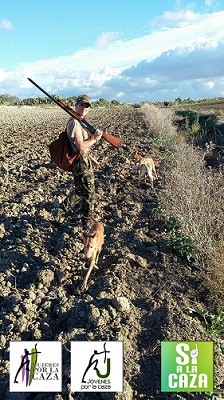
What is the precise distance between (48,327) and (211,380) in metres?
1.79

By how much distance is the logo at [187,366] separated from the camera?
145 inches

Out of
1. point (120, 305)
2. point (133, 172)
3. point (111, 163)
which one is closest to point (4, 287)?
point (120, 305)

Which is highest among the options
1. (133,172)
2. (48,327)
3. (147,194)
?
(133,172)

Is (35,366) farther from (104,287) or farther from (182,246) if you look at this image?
(182,246)

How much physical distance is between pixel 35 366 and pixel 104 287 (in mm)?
1360

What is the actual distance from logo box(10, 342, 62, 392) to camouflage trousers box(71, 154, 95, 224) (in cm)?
300

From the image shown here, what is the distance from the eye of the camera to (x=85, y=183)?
661 centimetres

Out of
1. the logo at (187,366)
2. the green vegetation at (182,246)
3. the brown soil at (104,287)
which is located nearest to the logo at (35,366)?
the brown soil at (104,287)

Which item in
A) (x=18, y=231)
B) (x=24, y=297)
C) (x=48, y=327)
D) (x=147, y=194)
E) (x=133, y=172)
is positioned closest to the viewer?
(x=48, y=327)

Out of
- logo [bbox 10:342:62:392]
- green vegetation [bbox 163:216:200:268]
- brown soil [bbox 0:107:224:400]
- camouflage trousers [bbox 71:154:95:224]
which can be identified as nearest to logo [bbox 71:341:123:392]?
brown soil [bbox 0:107:224:400]

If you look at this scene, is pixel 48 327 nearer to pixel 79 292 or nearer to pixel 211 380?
pixel 79 292

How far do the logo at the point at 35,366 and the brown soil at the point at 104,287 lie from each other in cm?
7

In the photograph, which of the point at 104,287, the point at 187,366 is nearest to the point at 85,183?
the point at 104,287

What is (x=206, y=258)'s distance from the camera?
5.64 metres
